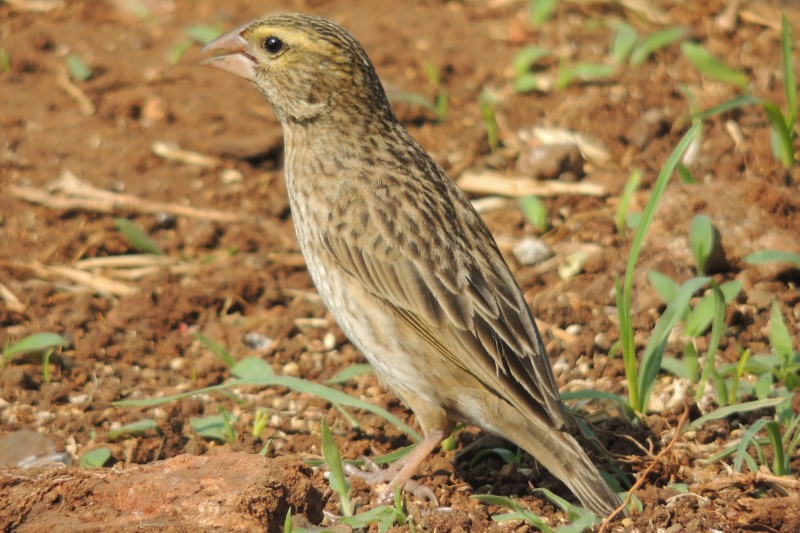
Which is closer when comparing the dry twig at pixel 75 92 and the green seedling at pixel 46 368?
the green seedling at pixel 46 368

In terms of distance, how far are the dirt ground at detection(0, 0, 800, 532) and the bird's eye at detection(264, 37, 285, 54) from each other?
55.1 inches

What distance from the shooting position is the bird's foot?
15.1 feet

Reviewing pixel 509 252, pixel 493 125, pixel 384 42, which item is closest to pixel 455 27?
pixel 384 42

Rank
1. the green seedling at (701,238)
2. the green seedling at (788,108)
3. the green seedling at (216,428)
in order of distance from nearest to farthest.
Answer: the green seedling at (216,428)
the green seedling at (701,238)
the green seedling at (788,108)

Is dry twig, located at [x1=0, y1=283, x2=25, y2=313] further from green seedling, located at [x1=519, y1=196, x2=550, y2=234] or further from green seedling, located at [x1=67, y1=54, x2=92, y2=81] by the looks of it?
green seedling, located at [x1=519, y1=196, x2=550, y2=234]

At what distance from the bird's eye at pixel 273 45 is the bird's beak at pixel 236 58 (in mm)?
104

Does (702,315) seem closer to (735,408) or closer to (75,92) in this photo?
(735,408)

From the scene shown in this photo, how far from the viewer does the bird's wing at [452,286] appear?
4504 mm

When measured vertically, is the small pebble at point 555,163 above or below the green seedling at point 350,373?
above

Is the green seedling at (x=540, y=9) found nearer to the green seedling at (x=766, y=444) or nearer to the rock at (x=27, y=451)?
the green seedling at (x=766, y=444)

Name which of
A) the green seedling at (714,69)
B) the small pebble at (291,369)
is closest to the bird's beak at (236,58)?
the small pebble at (291,369)

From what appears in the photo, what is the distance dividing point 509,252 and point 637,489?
211 centimetres

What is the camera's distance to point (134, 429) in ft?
16.1

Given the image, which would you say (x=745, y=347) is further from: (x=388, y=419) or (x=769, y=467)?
(x=388, y=419)
